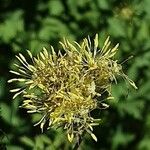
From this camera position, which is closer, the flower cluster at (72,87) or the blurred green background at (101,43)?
the flower cluster at (72,87)

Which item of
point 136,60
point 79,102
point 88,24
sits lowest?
point 79,102

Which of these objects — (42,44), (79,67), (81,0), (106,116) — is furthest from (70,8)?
(79,67)

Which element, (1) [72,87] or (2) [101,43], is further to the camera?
(2) [101,43]

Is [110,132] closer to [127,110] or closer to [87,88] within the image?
[127,110]

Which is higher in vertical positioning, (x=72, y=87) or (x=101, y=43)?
(x=101, y=43)

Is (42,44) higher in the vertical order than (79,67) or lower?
higher

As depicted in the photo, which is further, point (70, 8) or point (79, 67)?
point (70, 8)

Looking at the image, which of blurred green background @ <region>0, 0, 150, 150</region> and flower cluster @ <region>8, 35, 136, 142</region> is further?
blurred green background @ <region>0, 0, 150, 150</region>

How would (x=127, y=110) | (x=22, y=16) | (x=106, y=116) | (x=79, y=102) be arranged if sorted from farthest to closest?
1. (x=22, y=16)
2. (x=106, y=116)
3. (x=127, y=110)
4. (x=79, y=102)
